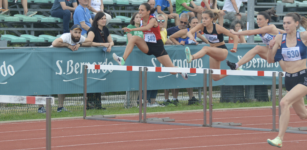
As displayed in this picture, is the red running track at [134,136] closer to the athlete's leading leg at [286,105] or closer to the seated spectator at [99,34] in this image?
the athlete's leading leg at [286,105]

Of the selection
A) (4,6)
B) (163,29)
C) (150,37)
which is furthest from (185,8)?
(4,6)

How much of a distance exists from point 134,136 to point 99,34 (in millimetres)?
3793

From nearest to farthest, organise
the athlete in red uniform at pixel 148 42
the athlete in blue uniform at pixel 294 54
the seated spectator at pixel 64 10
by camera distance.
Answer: the athlete in blue uniform at pixel 294 54
the athlete in red uniform at pixel 148 42
the seated spectator at pixel 64 10

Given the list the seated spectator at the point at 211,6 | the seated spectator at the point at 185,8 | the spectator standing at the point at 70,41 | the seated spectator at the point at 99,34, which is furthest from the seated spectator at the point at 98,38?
the seated spectator at the point at 211,6

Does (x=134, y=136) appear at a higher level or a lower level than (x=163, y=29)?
lower

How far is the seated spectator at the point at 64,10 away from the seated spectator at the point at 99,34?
1818 mm

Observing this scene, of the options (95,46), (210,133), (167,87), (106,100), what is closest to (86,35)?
(95,46)

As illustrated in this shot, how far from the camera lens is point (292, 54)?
6613 mm

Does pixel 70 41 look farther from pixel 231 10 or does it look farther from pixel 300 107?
pixel 231 10

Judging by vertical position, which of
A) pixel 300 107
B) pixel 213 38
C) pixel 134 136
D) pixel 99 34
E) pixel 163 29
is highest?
pixel 163 29

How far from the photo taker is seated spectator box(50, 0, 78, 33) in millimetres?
12164

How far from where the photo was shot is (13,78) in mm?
9266

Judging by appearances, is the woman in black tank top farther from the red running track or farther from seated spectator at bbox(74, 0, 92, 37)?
seated spectator at bbox(74, 0, 92, 37)

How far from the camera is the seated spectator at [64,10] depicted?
1216cm
